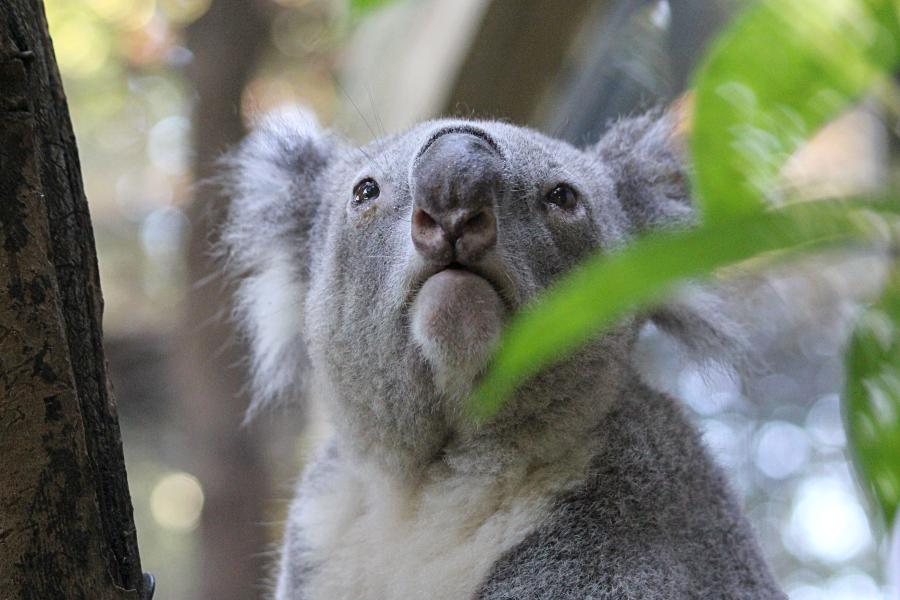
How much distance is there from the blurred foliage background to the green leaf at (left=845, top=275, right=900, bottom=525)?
0.12 ft

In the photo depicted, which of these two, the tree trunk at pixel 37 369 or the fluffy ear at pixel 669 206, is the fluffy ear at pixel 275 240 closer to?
the fluffy ear at pixel 669 206

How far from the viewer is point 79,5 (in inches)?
322

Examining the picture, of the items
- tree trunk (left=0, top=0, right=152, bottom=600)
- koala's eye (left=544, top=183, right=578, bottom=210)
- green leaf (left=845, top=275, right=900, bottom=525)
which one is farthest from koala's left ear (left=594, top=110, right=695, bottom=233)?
green leaf (left=845, top=275, right=900, bottom=525)

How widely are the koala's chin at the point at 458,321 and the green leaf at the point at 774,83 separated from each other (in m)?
1.63

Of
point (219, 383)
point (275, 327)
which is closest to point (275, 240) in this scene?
point (275, 327)

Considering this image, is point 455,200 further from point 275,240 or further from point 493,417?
point 275,240

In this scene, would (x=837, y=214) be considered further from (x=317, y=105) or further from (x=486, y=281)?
(x=317, y=105)

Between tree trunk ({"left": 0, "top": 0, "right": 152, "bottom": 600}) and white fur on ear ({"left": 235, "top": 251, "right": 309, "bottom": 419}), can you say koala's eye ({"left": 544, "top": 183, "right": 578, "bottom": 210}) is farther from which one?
tree trunk ({"left": 0, "top": 0, "right": 152, "bottom": 600})

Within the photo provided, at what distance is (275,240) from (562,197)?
1.09 metres

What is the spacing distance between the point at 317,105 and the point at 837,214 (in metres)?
8.03

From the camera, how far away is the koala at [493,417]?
84.9 inches

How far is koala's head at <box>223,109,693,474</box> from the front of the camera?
212 cm

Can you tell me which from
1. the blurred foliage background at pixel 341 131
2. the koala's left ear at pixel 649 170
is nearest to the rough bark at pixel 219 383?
the blurred foliage background at pixel 341 131

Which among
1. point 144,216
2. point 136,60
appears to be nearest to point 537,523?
point 136,60
